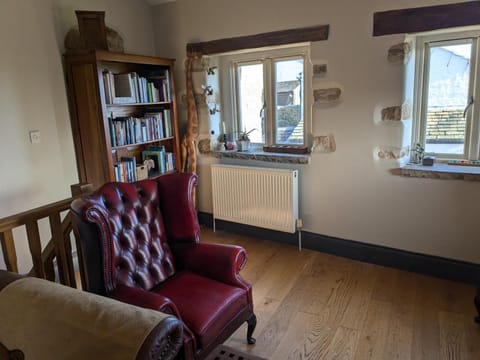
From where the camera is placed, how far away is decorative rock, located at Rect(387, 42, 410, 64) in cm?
268

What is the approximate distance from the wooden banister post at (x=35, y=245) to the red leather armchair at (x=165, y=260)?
386mm

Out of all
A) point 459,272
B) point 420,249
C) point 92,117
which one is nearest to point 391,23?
point 420,249

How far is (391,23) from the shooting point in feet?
8.79

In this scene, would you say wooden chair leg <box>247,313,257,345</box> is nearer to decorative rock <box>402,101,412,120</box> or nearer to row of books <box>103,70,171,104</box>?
decorative rock <box>402,101,412,120</box>

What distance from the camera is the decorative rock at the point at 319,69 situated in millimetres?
3043

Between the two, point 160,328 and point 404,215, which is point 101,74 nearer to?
point 160,328

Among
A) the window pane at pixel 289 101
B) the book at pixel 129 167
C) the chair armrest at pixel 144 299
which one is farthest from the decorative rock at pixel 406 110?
the book at pixel 129 167

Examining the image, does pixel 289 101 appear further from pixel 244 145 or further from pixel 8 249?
pixel 8 249

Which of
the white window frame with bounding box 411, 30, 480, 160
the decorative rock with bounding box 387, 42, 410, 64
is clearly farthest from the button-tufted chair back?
the white window frame with bounding box 411, 30, 480, 160

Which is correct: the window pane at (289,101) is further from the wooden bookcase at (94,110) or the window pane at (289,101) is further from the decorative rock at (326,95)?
the wooden bookcase at (94,110)

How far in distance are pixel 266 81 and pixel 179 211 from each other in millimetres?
1844

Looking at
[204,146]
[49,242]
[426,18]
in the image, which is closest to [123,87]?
[204,146]

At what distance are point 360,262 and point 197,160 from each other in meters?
1.94

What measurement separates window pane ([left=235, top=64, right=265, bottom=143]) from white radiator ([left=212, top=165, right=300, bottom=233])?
0.49 metres
